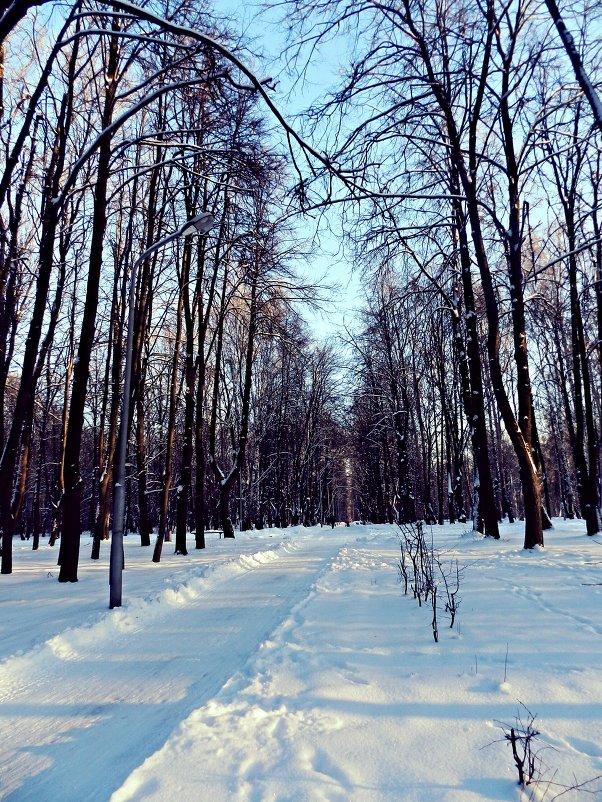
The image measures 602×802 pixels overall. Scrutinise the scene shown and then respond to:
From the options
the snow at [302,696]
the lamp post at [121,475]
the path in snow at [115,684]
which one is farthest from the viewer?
the lamp post at [121,475]

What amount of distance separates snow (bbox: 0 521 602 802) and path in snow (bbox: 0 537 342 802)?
0.06ft

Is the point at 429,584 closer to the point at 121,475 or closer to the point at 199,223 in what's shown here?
the point at 121,475

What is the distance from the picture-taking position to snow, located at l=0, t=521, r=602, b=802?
8.34ft

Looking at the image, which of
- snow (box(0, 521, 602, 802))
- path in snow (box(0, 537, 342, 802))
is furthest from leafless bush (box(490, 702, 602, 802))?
path in snow (box(0, 537, 342, 802))

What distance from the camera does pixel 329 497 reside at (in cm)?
5903

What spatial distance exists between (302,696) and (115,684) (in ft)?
6.17

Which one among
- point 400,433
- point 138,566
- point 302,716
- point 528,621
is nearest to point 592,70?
point 528,621

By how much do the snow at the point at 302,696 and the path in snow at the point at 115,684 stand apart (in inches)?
0.7

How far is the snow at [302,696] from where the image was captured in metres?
2.54

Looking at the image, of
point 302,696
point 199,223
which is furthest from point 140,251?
point 302,696

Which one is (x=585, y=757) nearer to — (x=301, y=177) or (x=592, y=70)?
(x=301, y=177)

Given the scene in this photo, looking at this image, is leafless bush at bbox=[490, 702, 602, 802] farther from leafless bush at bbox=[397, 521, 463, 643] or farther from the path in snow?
the path in snow

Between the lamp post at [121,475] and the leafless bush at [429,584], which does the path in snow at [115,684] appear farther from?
the leafless bush at [429,584]

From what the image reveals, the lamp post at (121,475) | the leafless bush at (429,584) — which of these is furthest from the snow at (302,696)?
the lamp post at (121,475)
